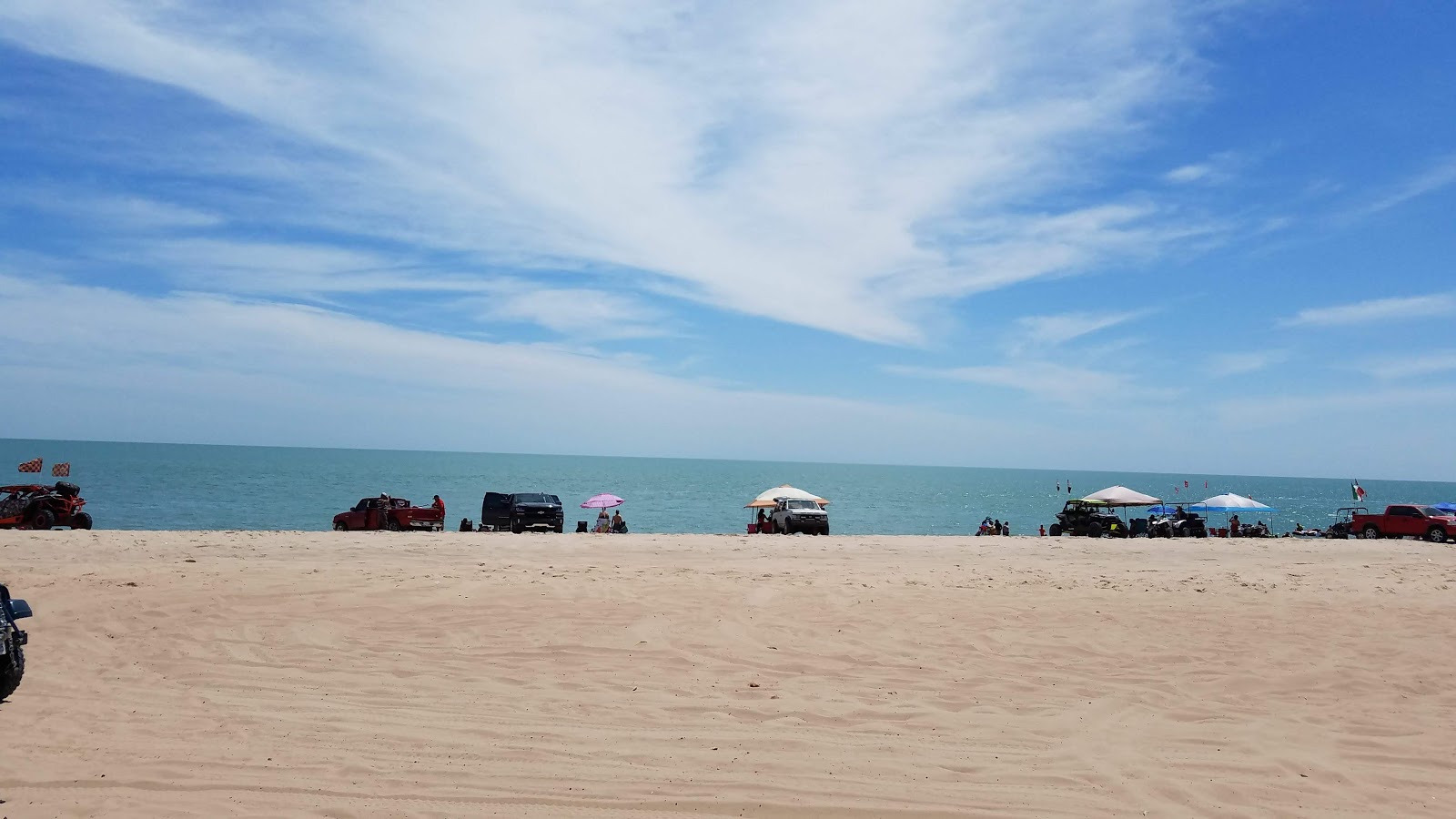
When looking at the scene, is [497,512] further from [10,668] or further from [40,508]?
[10,668]

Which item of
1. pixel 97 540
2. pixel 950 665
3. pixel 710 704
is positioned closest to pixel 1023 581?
pixel 950 665

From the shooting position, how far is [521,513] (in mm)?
32750

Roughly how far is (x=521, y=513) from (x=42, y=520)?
602 inches

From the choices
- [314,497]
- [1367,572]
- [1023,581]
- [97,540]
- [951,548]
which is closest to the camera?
[1023,581]

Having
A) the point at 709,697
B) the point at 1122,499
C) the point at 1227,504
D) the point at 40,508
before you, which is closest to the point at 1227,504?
the point at 1227,504

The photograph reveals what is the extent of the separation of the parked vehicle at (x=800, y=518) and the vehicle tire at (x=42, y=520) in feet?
82.3


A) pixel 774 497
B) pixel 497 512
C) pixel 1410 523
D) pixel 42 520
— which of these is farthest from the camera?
pixel 774 497

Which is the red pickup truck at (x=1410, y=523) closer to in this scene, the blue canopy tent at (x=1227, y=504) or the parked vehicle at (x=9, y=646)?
the blue canopy tent at (x=1227, y=504)

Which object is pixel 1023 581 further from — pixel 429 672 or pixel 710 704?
pixel 429 672

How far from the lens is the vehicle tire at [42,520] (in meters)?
28.2

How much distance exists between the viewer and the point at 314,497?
85.5 meters

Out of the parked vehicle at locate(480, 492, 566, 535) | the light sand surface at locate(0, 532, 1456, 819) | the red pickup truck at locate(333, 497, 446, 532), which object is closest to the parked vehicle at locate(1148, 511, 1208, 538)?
the light sand surface at locate(0, 532, 1456, 819)

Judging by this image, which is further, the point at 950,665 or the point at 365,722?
the point at 950,665

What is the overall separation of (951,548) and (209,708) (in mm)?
21407
